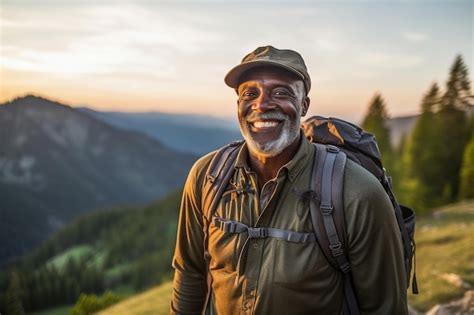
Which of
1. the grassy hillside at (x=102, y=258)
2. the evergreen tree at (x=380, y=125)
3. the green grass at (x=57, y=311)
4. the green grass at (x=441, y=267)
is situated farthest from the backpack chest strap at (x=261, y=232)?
the green grass at (x=57, y=311)

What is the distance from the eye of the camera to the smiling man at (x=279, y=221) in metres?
3.23

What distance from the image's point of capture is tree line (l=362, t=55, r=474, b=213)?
46469mm

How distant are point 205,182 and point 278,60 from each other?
1.35 metres

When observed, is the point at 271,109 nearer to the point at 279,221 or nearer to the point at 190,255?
the point at 279,221

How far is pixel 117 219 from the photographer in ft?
→ 468

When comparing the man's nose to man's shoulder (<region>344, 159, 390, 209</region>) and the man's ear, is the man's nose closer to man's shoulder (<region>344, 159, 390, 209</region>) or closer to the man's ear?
the man's ear

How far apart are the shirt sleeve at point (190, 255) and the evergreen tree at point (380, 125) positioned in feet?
147

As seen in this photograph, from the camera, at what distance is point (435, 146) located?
50.1 m

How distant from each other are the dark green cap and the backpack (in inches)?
27.9

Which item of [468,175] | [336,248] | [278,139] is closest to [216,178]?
[278,139]

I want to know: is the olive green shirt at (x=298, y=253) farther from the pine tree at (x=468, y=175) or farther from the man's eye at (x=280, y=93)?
the pine tree at (x=468, y=175)

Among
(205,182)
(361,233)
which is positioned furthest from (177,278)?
(361,233)

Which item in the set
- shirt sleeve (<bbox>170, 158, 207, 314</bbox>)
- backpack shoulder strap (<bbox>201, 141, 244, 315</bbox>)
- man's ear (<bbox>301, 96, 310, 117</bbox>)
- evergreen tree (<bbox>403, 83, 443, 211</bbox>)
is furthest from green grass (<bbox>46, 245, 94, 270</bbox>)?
man's ear (<bbox>301, 96, 310, 117</bbox>)

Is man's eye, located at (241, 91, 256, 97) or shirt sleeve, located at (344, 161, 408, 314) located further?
man's eye, located at (241, 91, 256, 97)
